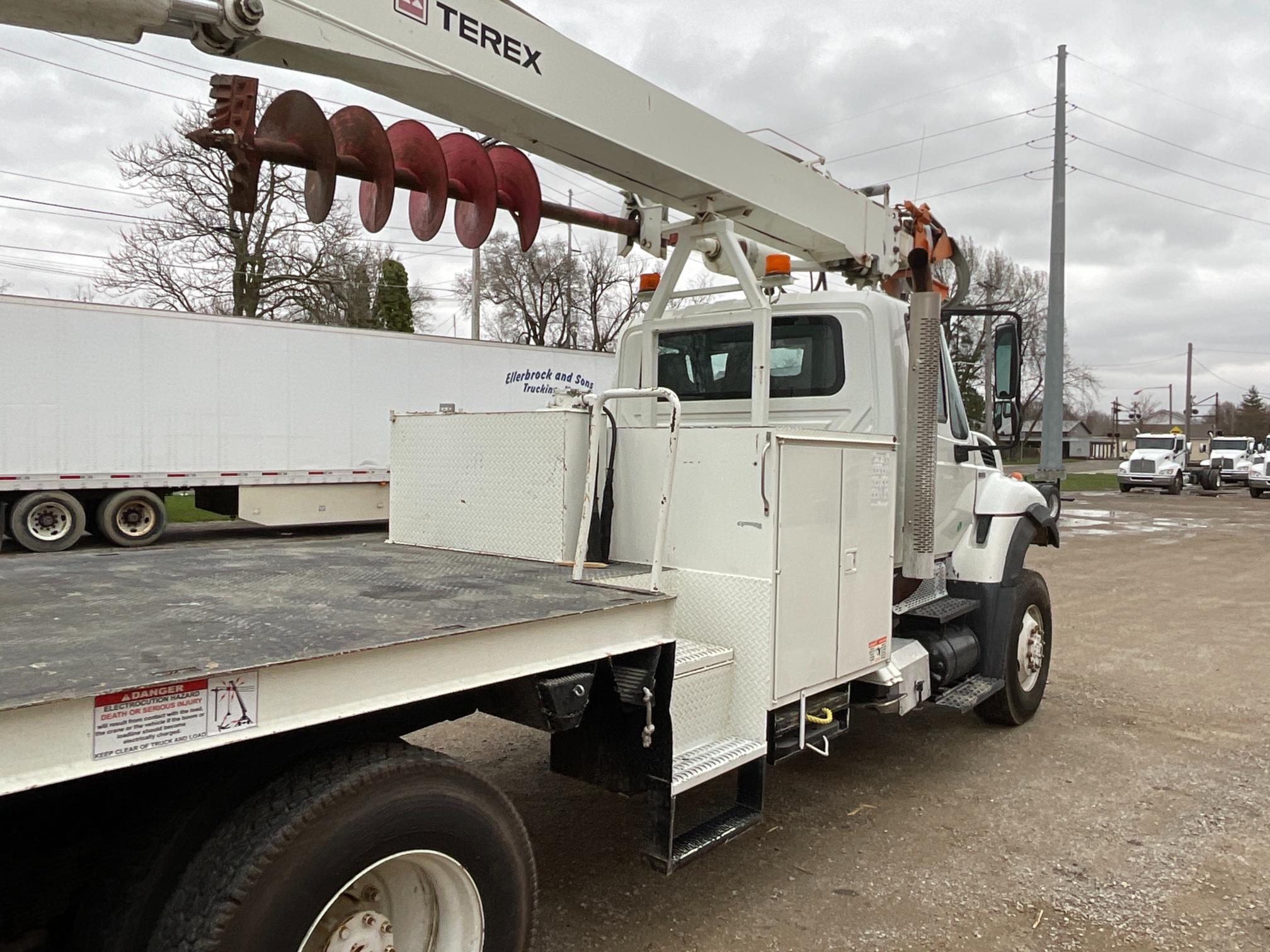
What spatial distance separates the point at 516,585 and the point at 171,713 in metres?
1.48

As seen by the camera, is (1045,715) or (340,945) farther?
(1045,715)

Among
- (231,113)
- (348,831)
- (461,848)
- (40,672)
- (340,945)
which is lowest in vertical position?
(340,945)

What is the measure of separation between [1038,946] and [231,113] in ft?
12.9

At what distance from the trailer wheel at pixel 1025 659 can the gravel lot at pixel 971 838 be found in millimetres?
145

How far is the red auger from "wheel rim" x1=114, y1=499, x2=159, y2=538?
11.4 metres

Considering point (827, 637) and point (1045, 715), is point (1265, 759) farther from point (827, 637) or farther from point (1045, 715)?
point (827, 637)

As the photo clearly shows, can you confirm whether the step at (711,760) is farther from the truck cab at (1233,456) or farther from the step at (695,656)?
the truck cab at (1233,456)

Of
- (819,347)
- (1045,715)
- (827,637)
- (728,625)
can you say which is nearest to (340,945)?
(728,625)

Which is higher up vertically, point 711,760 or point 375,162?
point 375,162

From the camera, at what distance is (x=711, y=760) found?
3.28 meters

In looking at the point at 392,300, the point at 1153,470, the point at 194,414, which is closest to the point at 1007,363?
the point at 194,414

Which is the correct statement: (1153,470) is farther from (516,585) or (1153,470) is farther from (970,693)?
(516,585)

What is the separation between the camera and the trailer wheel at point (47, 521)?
12.5 metres

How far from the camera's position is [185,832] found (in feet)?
6.97
